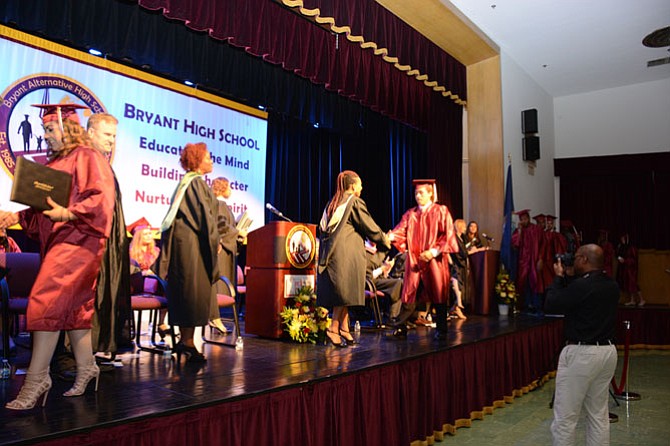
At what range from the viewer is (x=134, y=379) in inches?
116

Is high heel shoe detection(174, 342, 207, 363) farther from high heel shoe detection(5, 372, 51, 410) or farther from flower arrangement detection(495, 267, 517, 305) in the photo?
flower arrangement detection(495, 267, 517, 305)

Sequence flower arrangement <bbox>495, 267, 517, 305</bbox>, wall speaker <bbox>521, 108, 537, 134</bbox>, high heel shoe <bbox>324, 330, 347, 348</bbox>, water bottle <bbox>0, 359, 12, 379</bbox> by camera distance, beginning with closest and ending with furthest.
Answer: water bottle <bbox>0, 359, 12, 379</bbox> < high heel shoe <bbox>324, 330, 347, 348</bbox> < flower arrangement <bbox>495, 267, 517, 305</bbox> < wall speaker <bbox>521, 108, 537, 134</bbox>

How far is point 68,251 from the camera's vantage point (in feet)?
7.80

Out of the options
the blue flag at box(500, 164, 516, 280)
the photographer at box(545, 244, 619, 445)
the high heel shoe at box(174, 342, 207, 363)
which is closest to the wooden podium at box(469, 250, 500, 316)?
the blue flag at box(500, 164, 516, 280)

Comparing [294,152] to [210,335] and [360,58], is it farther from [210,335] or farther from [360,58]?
[210,335]

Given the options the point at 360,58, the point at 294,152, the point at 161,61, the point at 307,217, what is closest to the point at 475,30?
the point at 360,58

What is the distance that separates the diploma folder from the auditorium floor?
3125 mm

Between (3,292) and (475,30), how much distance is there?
23.4 ft

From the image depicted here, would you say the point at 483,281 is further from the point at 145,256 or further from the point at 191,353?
the point at 191,353

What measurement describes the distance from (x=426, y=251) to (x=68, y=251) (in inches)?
124

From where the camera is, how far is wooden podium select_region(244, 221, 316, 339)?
15.5 ft

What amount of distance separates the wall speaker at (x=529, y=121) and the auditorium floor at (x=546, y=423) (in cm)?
484

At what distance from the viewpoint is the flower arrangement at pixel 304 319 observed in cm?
450

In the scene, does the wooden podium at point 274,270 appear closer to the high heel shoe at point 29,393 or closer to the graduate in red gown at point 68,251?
the graduate in red gown at point 68,251
